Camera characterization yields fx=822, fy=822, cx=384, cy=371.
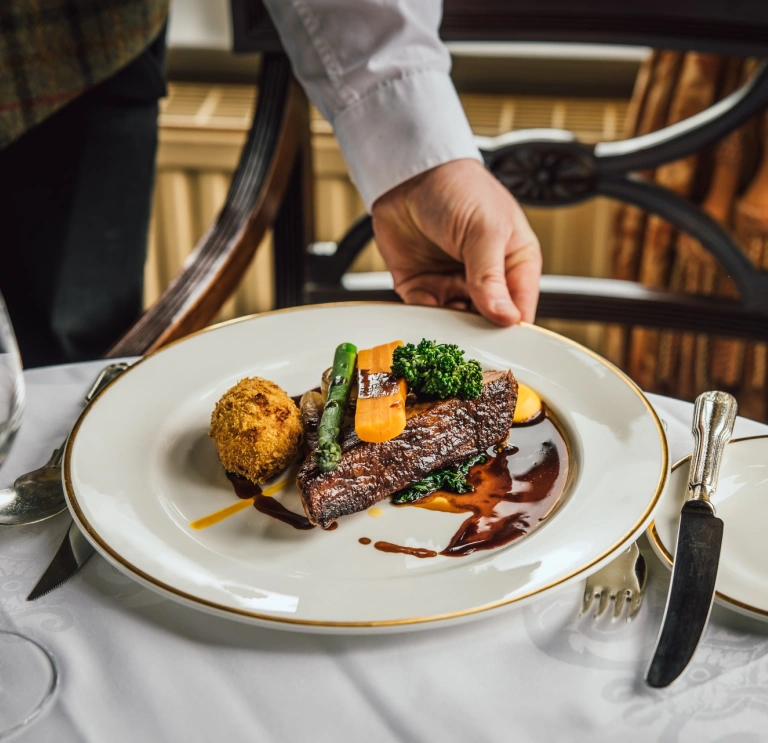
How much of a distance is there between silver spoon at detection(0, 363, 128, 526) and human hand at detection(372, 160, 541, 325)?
0.70 meters

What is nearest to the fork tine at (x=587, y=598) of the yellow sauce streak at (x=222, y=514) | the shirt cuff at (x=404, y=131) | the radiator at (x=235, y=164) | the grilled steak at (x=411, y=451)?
the grilled steak at (x=411, y=451)

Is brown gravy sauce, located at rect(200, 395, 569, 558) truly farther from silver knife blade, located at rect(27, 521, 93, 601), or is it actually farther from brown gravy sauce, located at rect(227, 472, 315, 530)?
silver knife blade, located at rect(27, 521, 93, 601)

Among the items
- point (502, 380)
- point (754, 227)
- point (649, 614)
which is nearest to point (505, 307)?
point (502, 380)

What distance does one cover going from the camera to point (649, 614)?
33.2 inches

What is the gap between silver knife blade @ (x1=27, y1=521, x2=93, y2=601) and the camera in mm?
881

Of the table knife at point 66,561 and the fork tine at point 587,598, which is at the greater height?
the fork tine at point 587,598

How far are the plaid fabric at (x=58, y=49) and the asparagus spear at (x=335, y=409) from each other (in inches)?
37.3

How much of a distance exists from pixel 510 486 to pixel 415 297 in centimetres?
68

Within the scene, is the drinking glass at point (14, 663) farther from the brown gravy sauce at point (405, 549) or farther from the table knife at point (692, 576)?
the table knife at point (692, 576)

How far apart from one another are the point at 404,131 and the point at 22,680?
4.03 ft

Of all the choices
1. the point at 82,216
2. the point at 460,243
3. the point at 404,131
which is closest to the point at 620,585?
the point at 460,243

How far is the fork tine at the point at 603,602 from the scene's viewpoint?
0.84 metres

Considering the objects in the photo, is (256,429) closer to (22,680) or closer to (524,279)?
(22,680)

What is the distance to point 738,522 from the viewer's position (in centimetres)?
92
